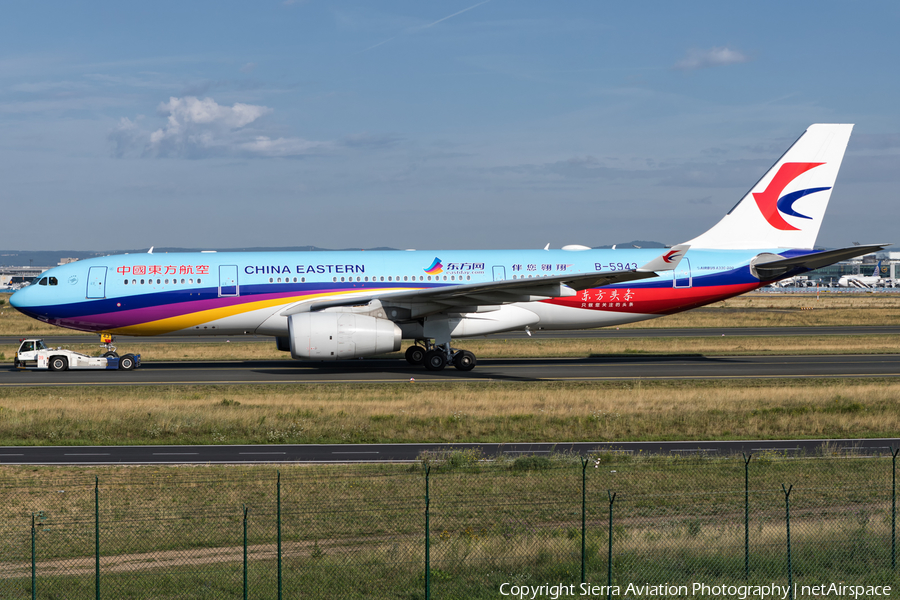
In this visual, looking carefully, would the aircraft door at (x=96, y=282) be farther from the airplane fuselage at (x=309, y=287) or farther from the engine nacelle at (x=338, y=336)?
the engine nacelle at (x=338, y=336)

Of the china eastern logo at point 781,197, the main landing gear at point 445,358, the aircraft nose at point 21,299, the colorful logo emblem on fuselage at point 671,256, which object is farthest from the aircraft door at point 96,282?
the china eastern logo at point 781,197

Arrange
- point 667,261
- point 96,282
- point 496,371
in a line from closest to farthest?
point 667,261, point 496,371, point 96,282

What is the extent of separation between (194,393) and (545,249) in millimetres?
18874

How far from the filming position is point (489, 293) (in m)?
34.1

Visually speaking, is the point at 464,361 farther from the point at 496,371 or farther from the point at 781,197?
the point at 781,197

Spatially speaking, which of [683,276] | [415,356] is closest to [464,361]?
[415,356]

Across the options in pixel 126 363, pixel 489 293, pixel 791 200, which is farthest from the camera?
pixel 791 200

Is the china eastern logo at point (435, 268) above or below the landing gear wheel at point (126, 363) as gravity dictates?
above

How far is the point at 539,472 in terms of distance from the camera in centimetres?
1827

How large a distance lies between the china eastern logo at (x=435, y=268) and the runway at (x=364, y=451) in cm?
1659

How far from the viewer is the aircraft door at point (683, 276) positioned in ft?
126

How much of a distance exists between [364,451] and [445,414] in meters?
4.46

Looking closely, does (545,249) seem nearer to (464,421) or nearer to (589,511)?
(464,421)

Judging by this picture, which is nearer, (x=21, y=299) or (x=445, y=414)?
(x=445, y=414)
